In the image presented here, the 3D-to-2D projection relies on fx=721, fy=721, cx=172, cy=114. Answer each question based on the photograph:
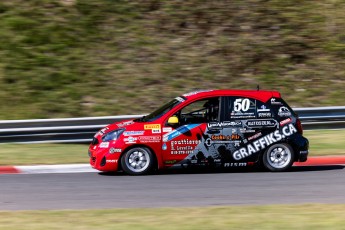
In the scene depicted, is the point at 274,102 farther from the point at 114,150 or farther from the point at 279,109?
the point at 114,150

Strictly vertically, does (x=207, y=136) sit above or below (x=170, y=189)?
above

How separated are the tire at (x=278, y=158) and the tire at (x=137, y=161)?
2.01 metres

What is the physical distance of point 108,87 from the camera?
63.4 feet

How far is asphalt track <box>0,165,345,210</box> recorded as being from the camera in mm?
9953

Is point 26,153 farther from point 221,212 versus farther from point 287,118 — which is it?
point 221,212

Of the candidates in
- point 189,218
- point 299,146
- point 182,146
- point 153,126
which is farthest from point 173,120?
point 189,218

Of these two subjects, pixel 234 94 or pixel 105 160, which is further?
pixel 234 94

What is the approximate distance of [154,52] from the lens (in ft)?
67.8

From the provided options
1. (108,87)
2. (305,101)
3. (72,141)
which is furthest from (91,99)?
(305,101)

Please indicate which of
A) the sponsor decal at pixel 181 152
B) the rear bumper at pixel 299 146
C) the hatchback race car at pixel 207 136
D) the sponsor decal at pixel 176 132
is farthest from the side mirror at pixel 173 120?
the rear bumper at pixel 299 146

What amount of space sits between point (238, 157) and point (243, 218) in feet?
13.3

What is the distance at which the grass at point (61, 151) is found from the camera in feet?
44.9

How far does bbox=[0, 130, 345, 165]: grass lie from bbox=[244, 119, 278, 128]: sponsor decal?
7.34 feet

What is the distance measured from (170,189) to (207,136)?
1.55 m
